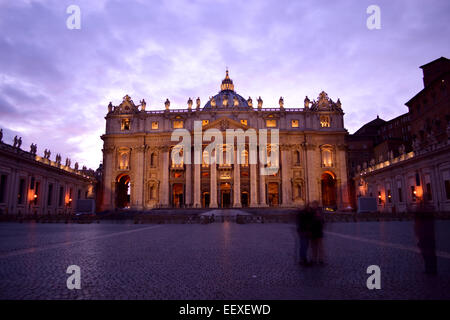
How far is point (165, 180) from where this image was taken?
6153cm

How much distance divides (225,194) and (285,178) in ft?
39.7

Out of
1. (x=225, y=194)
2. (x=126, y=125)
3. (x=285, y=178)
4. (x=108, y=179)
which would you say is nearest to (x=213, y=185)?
(x=225, y=194)

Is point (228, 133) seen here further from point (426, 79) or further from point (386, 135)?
point (386, 135)

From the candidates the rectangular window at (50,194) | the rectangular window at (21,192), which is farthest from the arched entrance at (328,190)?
the rectangular window at (21,192)

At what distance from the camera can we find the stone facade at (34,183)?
37.6 m

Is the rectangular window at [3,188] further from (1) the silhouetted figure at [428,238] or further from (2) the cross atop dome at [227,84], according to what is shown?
(2) the cross atop dome at [227,84]

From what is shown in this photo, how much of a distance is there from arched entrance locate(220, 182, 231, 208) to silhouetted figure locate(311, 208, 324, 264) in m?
55.5

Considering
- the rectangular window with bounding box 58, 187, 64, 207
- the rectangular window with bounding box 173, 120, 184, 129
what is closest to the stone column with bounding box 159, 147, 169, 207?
the rectangular window with bounding box 173, 120, 184, 129

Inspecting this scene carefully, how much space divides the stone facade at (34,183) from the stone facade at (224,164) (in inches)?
366

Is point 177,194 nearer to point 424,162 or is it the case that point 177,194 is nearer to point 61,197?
point 61,197

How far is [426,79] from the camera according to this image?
171ft
